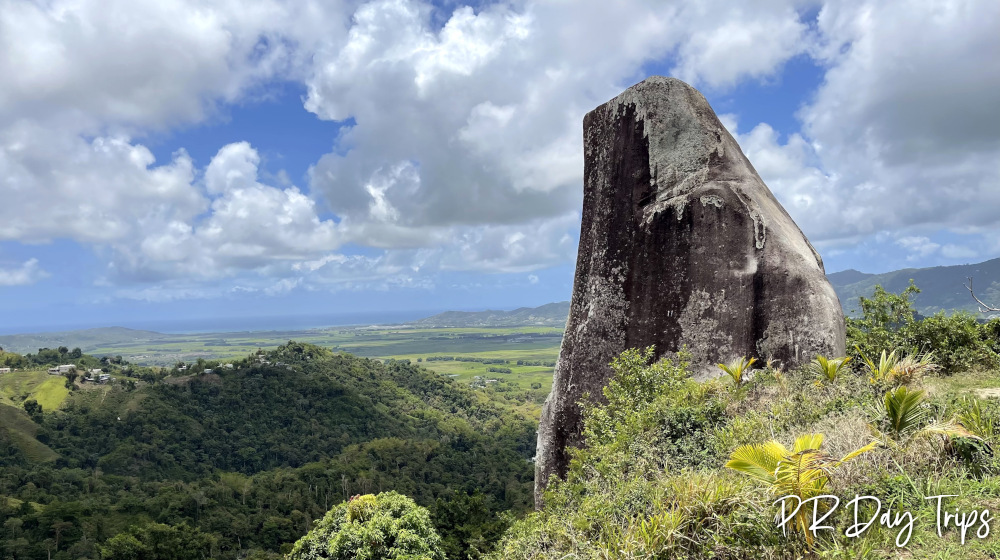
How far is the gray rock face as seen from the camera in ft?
40.8

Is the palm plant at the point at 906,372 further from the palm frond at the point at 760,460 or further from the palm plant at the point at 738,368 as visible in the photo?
the palm frond at the point at 760,460

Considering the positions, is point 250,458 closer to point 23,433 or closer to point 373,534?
point 23,433

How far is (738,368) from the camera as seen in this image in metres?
11.3

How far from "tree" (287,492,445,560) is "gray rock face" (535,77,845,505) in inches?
430

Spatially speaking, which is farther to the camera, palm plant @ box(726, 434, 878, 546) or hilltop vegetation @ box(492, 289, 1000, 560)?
palm plant @ box(726, 434, 878, 546)

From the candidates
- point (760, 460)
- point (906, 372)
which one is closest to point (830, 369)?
point (906, 372)

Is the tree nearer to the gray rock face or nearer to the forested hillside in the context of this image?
the forested hillside

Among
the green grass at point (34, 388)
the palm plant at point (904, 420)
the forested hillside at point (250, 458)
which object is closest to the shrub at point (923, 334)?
the palm plant at point (904, 420)

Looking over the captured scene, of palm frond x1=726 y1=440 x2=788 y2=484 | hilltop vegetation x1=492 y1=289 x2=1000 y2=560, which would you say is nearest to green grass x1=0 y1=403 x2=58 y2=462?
hilltop vegetation x1=492 y1=289 x2=1000 y2=560

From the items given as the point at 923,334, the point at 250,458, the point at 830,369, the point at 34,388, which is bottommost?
the point at 250,458

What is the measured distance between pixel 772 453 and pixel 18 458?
11337cm

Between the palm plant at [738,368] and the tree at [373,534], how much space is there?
48.5ft

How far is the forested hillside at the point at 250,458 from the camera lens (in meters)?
54.2

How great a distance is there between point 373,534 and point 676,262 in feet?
56.4
